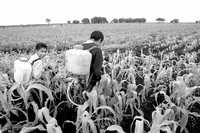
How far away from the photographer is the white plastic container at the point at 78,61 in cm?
207

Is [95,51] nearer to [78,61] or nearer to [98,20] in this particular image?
[78,61]

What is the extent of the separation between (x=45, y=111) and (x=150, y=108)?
1.39 meters

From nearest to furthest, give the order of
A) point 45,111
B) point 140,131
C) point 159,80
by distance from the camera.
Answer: point 140,131
point 45,111
point 159,80

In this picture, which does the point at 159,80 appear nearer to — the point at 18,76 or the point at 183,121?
the point at 183,121

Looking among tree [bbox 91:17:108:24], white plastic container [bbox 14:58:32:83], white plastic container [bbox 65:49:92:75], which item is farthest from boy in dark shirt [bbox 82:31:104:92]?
tree [bbox 91:17:108:24]

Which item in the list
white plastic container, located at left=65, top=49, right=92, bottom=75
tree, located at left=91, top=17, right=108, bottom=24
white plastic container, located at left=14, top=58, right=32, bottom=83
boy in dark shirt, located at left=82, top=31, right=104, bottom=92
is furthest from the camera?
tree, located at left=91, top=17, right=108, bottom=24

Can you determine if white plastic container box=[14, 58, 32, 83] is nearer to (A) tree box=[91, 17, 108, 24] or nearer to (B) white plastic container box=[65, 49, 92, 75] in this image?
(B) white plastic container box=[65, 49, 92, 75]

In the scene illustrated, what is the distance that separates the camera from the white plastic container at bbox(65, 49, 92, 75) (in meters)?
2.07

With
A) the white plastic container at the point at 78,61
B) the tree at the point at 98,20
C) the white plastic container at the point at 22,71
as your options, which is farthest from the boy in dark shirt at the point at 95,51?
the tree at the point at 98,20

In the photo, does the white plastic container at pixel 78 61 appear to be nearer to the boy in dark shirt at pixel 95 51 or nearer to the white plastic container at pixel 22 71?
the boy in dark shirt at pixel 95 51

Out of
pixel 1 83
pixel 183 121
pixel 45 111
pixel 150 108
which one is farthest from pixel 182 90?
pixel 1 83

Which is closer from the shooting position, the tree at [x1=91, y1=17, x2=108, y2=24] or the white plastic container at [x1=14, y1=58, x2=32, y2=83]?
the white plastic container at [x1=14, y1=58, x2=32, y2=83]

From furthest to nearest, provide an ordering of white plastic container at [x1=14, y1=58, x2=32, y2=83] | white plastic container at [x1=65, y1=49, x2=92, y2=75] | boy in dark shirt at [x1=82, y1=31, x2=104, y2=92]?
boy in dark shirt at [x1=82, y1=31, x2=104, y2=92], white plastic container at [x1=65, y1=49, x2=92, y2=75], white plastic container at [x1=14, y1=58, x2=32, y2=83]

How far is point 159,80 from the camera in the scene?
9.71 ft
